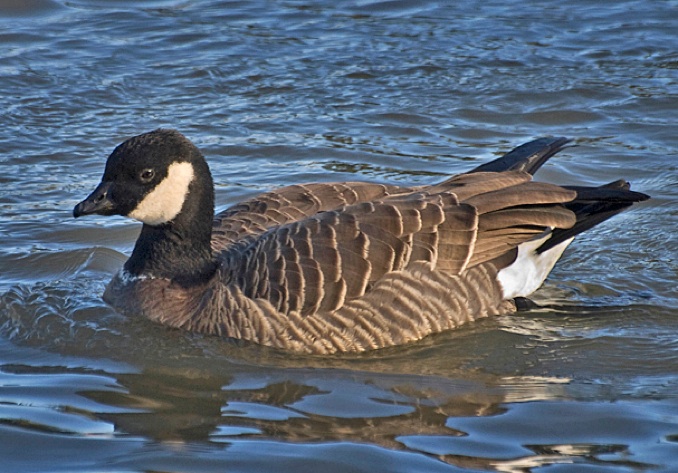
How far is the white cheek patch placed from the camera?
759 cm

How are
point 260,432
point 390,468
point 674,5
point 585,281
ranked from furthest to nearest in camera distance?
point 674,5
point 585,281
point 260,432
point 390,468

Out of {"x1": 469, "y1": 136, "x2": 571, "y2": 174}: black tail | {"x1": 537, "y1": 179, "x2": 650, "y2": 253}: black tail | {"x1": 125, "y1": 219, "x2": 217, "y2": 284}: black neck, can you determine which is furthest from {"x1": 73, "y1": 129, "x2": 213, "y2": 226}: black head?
{"x1": 537, "y1": 179, "x2": 650, "y2": 253}: black tail

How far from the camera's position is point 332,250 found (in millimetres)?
7332

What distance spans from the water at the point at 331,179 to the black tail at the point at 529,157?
3.31 ft

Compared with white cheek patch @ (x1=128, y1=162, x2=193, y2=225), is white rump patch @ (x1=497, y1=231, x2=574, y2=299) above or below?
below

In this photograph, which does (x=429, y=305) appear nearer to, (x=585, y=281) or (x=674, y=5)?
(x=585, y=281)

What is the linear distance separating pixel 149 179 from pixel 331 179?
332cm

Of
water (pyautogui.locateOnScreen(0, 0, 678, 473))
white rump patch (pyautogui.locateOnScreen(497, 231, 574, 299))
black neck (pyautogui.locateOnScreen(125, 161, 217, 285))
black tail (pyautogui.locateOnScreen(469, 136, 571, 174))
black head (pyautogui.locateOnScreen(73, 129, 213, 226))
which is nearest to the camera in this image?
water (pyautogui.locateOnScreen(0, 0, 678, 473))

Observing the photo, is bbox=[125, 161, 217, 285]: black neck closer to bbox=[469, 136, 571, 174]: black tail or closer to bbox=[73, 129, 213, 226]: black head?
bbox=[73, 129, 213, 226]: black head

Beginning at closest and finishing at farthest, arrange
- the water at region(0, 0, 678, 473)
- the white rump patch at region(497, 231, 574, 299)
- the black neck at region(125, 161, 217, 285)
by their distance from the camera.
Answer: the water at region(0, 0, 678, 473)
the black neck at region(125, 161, 217, 285)
the white rump patch at region(497, 231, 574, 299)

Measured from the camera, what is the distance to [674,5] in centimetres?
1460

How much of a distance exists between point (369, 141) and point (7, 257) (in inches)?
161

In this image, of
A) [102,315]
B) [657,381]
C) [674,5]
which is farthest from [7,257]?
[674,5]

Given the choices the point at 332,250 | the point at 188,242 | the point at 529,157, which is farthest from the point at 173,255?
the point at 529,157
